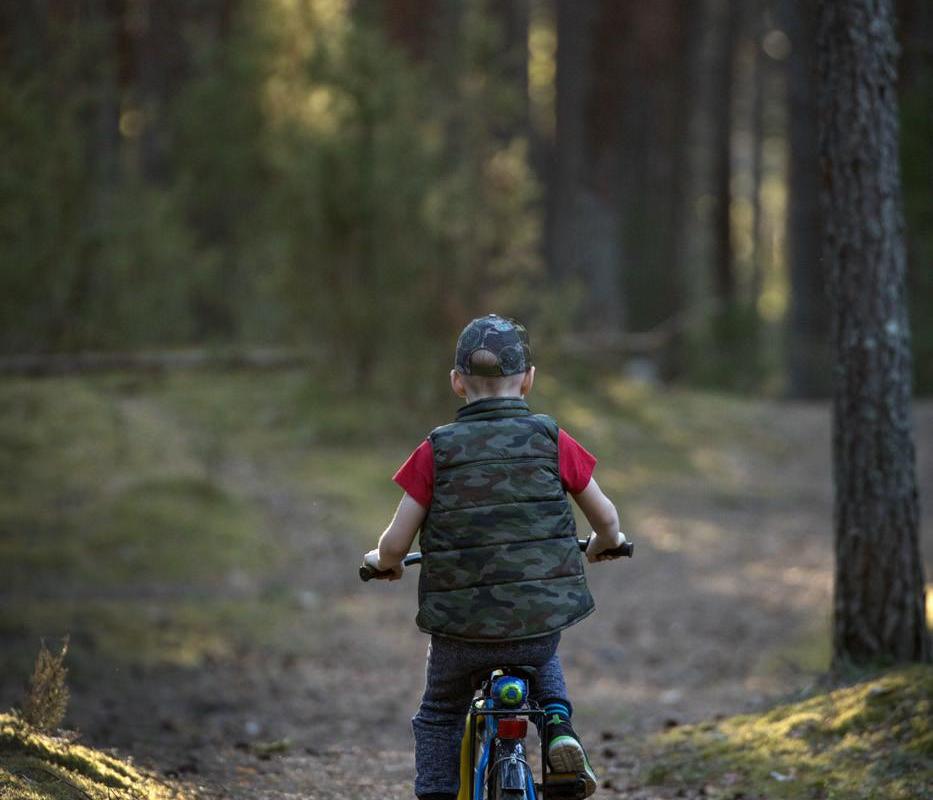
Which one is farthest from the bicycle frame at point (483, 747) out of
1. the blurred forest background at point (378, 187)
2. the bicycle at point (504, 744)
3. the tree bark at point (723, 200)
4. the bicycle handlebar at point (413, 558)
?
the tree bark at point (723, 200)

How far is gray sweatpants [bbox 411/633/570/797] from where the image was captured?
3.82 metres

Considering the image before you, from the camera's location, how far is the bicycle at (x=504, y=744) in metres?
3.52

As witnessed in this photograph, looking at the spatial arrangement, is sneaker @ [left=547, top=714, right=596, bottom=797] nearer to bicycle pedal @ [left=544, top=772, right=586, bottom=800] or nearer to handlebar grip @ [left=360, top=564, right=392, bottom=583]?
bicycle pedal @ [left=544, top=772, right=586, bottom=800]

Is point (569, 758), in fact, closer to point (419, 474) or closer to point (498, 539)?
point (498, 539)

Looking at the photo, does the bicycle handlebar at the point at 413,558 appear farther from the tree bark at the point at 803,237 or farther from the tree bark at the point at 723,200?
the tree bark at the point at 723,200

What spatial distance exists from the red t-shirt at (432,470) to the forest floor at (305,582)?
1.72 metres

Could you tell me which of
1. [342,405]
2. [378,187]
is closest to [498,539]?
[378,187]

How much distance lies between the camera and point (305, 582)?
10.4 meters

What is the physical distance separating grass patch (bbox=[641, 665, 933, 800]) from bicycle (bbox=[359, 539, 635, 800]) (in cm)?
156

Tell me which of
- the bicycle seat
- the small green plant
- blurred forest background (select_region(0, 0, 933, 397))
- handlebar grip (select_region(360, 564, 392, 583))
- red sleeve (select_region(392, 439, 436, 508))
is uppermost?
blurred forest background (select_region(0, 0, 933, 397))

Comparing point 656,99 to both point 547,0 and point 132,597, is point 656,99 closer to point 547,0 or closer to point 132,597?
point 547,0

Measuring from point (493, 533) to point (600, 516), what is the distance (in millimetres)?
371

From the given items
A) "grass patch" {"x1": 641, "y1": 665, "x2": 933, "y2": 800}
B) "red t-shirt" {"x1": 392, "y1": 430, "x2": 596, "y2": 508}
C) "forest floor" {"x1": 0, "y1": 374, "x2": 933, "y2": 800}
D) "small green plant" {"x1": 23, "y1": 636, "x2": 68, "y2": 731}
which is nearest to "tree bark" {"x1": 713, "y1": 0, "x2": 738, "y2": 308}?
"forest floor" {"x1": 0, "y1": 374, "x2": 933, "y2": 800}

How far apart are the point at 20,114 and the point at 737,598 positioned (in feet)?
21.5
